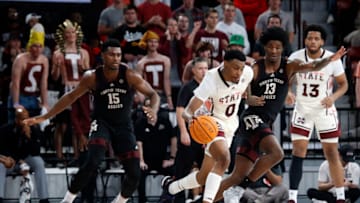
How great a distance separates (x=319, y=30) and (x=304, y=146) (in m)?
1.46

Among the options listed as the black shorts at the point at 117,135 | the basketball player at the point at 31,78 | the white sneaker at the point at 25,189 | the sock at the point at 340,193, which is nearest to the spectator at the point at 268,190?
the sock at the point at 340,193

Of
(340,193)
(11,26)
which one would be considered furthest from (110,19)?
(340,193)

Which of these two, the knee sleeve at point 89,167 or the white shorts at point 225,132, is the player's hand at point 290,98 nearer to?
the white shorts at point 225,132

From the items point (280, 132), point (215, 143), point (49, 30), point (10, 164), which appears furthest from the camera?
point (49, 30)

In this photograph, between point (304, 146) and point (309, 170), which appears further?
point (309, 170)

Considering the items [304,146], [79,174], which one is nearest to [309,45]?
[304,146]

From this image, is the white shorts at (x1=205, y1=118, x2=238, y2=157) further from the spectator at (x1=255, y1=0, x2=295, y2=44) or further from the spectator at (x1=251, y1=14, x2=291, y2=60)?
the spectator at (x1=255, y1=0, x2=295, y2=44)

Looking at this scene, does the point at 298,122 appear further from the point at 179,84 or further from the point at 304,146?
the point at 179,84

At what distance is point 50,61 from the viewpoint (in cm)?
1717

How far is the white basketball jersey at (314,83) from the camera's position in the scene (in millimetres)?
14305

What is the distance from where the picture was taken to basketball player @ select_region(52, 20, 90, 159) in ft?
52.7

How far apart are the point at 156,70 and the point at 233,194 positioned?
9.08ft

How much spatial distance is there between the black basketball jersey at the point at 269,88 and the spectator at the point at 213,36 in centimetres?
299

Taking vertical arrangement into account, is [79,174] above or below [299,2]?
below
